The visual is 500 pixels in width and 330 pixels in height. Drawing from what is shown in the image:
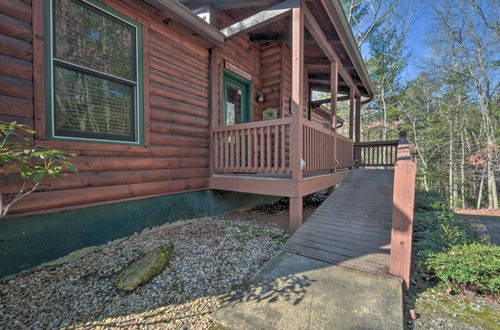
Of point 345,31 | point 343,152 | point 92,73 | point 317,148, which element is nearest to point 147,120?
point 92,73

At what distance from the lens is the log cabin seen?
7.70 feet

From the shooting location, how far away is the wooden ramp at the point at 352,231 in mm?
2564

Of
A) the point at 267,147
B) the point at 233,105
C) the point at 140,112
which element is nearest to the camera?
the point at 140,112

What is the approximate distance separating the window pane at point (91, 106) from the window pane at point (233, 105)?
246cm

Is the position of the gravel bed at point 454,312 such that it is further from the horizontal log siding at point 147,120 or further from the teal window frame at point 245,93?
the teal window frame at point 245,93

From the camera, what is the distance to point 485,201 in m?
14.3

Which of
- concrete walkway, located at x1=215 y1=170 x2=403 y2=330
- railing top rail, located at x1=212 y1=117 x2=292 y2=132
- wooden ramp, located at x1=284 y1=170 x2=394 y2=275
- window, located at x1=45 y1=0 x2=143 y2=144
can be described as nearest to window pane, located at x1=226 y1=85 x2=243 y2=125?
railing top rail, located at x1=212 y1=117 x2=292 y2=132

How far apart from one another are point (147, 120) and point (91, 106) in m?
0.71

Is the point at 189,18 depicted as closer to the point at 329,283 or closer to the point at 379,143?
the point at 329,283

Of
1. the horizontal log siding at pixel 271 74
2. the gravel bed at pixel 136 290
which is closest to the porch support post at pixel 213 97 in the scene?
the gravel bed at pixel 136 290

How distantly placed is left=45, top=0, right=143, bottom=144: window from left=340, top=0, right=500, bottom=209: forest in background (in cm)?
1418

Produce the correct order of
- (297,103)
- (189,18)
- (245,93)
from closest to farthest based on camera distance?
(297,103) < (189,18) < (245,93)

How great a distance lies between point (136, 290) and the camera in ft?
6.87

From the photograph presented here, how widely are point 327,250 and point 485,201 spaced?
1816 centimetres
